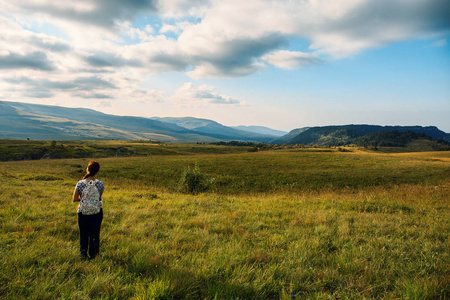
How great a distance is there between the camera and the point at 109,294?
13.2ft

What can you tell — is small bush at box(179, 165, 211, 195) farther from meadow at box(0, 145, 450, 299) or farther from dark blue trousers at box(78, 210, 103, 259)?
dark blue trousers at box(78, 210, 103, 259)

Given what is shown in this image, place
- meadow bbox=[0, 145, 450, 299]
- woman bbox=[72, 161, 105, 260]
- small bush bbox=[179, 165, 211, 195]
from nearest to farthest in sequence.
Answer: meadow bbox=[0, 145, 450, 299] → woman bbox=[72, 161, 105, 260] → small bush bbox=[179, 165, 211, 195]

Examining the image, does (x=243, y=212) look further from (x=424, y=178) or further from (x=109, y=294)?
(x=424, y=178)

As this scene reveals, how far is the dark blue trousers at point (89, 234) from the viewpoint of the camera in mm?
5574

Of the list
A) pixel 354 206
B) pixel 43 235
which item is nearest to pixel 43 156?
pixel 43 235

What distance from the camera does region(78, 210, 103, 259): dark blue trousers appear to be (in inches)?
219

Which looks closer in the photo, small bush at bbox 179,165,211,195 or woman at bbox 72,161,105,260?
woman at bbox 72,161,105,260

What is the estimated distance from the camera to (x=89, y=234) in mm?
5680

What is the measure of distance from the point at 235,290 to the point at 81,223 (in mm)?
4400

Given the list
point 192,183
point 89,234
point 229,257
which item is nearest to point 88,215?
point 89,234

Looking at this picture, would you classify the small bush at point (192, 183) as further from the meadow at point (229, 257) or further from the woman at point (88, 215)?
the woman at point (88, 215)

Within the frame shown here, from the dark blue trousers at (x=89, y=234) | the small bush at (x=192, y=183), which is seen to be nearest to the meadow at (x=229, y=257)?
the dark blue trousers at (x=89, y=234)

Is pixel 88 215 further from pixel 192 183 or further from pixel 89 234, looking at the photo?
pixel 192 183

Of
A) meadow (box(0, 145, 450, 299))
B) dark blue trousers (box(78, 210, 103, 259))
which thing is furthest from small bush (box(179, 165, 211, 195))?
dark blue trousers (box(78, 210, 103, 259))
